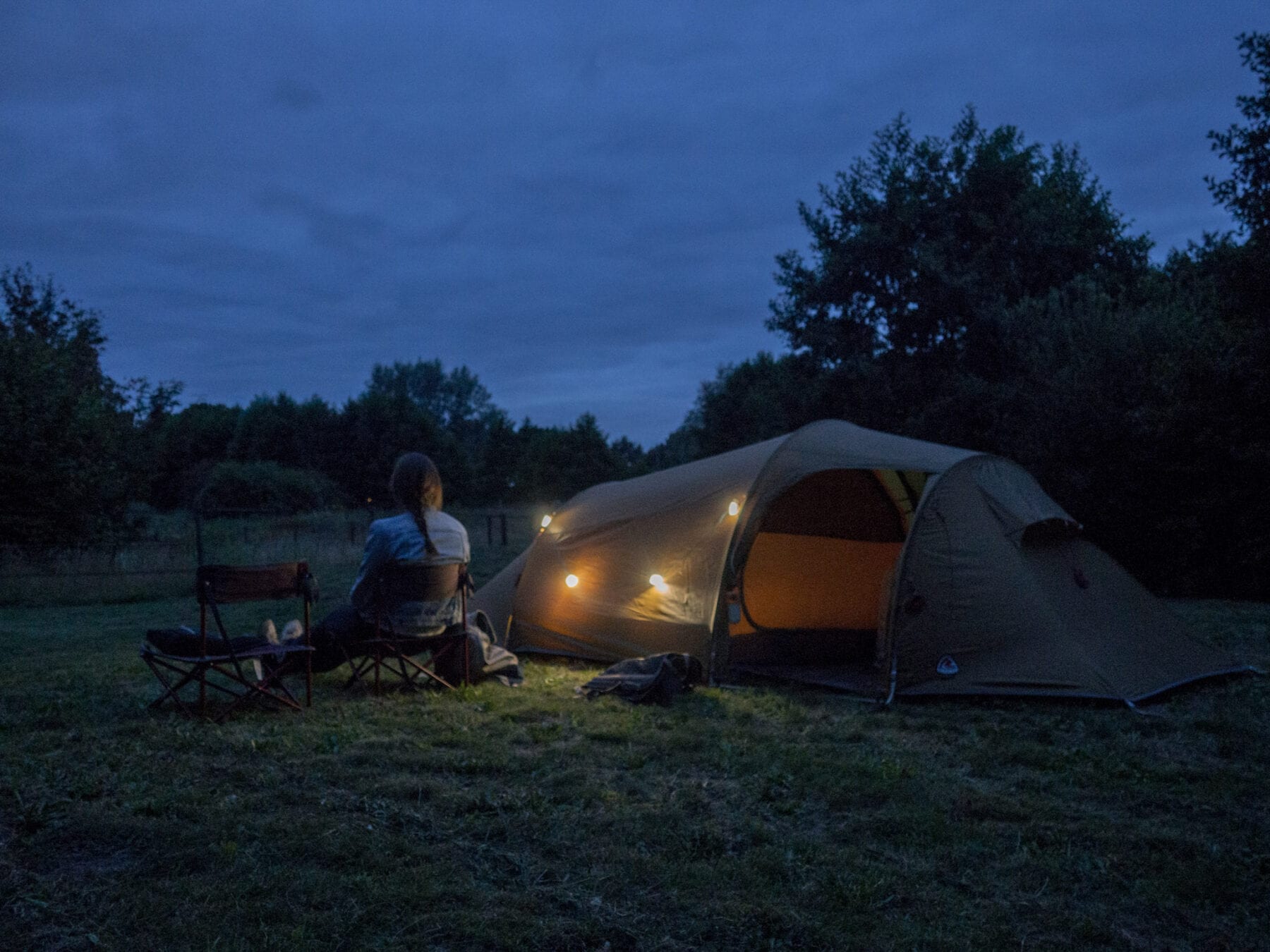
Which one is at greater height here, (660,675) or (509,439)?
(509,439)

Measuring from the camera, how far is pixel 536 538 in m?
8.26

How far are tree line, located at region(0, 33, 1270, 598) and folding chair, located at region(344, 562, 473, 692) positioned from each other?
9.80m

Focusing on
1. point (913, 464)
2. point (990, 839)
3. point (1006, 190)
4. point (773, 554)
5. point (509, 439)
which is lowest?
point (990, 839)

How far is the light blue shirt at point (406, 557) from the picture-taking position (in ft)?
19.6

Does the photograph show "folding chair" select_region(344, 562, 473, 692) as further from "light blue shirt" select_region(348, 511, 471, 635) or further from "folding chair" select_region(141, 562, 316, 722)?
"folding chair" select_region(141, 562, 316, 722)

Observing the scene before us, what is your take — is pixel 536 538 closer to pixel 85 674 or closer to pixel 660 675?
pixel 660 675

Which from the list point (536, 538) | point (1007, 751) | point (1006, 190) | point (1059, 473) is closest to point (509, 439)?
point (1006, 190)

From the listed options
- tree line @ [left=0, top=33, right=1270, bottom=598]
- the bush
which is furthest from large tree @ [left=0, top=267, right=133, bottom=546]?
the bush

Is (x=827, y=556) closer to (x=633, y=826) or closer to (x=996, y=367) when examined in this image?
(x=633, y=826)

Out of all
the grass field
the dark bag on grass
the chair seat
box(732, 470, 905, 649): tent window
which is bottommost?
the grass field

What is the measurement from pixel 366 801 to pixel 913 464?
4.33 metres

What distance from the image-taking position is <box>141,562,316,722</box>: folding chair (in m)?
5.19

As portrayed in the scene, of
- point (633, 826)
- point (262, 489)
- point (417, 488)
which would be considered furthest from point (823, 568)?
point (262, 489)

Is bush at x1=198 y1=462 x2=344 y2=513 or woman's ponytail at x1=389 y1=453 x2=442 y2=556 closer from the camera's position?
woman's ponytail at x1=389 y1=453 x2=442 y2=556
